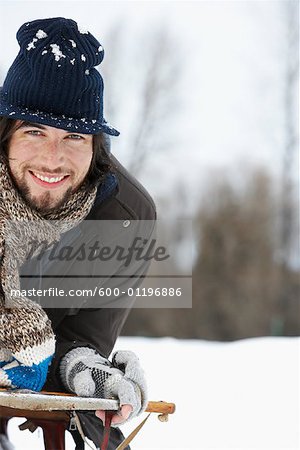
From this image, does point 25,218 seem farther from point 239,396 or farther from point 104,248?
point 239,396

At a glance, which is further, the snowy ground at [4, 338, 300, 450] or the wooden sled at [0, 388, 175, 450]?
the snowy ground at [4, 338, 300, 450]

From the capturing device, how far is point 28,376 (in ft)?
4.16

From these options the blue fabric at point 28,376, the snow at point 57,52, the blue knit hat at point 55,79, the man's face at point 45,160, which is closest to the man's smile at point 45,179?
the man's face at point 45,160

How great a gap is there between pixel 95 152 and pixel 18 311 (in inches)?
14.0

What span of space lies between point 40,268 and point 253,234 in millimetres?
7160

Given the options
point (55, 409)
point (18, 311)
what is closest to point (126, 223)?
point (18, 311)

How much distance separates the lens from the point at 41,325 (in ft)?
4.26

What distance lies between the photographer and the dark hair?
4.38 feet

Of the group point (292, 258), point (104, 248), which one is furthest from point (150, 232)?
point (292, 258)

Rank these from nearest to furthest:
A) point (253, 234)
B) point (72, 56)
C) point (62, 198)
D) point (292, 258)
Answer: point (72, 56) < point (62, 198) < point (292, 258) < point (253, 234)

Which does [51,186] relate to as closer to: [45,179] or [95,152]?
[45,179]

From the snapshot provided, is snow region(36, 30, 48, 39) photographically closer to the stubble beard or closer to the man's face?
the man's face

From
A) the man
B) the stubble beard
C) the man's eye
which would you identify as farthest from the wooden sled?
the man's eye

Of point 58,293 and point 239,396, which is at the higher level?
point 58,293
